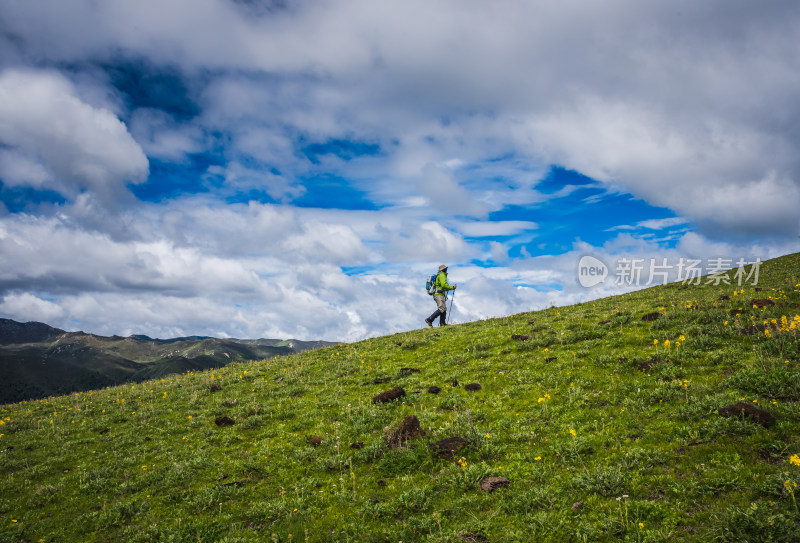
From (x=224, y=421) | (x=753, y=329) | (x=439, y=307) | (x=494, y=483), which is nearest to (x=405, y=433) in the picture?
(x=494, y=483)

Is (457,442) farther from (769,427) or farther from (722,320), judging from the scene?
(722,320)

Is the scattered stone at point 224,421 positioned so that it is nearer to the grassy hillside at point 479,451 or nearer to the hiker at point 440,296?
the grassy hillside at point 479,451

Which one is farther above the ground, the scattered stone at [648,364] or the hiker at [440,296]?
the hiker at [440,296]

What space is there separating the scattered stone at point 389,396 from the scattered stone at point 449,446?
4.12m

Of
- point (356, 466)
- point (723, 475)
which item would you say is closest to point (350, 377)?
point (356, 466)

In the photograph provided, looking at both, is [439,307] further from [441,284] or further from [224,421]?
[224,421]

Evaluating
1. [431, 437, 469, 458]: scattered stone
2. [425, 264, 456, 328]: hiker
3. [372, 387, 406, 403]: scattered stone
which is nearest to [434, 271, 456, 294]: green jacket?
[425, 264, 456, 328]: hiker

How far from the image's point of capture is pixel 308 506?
8.44 meters

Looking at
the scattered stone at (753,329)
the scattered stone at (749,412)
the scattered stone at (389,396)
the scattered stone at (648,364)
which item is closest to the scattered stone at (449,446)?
the scattered stone at (389,396)

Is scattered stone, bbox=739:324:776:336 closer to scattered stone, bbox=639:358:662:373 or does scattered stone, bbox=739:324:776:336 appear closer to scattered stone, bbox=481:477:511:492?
scattered stone, bbox=639:358:662:373

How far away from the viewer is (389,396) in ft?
45.3

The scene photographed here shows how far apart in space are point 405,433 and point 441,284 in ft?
61.0

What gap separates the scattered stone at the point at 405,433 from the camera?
10297 millimetres

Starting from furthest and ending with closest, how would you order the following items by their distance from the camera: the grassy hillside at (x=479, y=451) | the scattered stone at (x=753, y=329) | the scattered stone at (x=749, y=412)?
the scattered stone at (x=753, y=329) → the scattered stone at (x=749, y=412) → the grassy hillside at (x=479, y=451)
